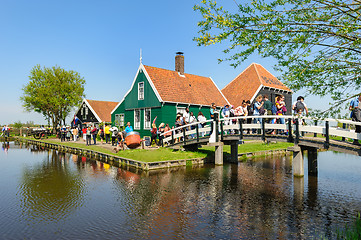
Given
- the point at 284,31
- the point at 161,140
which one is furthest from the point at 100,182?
the point at 284,31

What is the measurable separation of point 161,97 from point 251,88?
524 inches

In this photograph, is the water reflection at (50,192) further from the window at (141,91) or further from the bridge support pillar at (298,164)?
the window at (141,91)

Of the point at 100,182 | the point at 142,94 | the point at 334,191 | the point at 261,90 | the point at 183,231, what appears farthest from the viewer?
the point at 261,90

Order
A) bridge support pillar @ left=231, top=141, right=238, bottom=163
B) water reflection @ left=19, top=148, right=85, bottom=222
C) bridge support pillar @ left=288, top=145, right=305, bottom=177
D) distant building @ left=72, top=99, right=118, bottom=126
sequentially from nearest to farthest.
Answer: water reflection @ left=19, top=148, right=85, bottom=222
bridge support pillar @ left=288, top=145, right=305, bottom=177
bridge support pillar @ left=231, top=141, right=238, bottom=163
distant building @ left=72, top=99, right=118, bottom=126

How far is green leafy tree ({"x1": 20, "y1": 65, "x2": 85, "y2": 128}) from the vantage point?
44875 mm

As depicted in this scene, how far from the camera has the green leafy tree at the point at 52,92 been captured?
44.9 meters

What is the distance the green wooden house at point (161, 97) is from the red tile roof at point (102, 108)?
9.98m

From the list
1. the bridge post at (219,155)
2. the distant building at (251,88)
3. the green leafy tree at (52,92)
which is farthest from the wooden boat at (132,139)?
the green leafy tree at (52,92)

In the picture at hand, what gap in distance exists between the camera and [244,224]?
687 centimetres

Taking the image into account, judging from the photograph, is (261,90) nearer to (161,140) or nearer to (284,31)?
(161,140)

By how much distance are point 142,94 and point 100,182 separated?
15.1 meters

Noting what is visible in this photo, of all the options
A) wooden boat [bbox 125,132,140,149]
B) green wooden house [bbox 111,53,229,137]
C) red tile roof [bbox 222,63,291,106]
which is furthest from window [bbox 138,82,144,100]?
red tile roof [bbox 222,63,291,106]

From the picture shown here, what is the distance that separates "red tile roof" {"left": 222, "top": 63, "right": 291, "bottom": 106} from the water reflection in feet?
72.6

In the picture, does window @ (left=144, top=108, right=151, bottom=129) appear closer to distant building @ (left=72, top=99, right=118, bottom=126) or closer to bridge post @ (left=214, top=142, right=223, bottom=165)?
bridge post @ (left=214, top=142, right=223, bottom=165)
